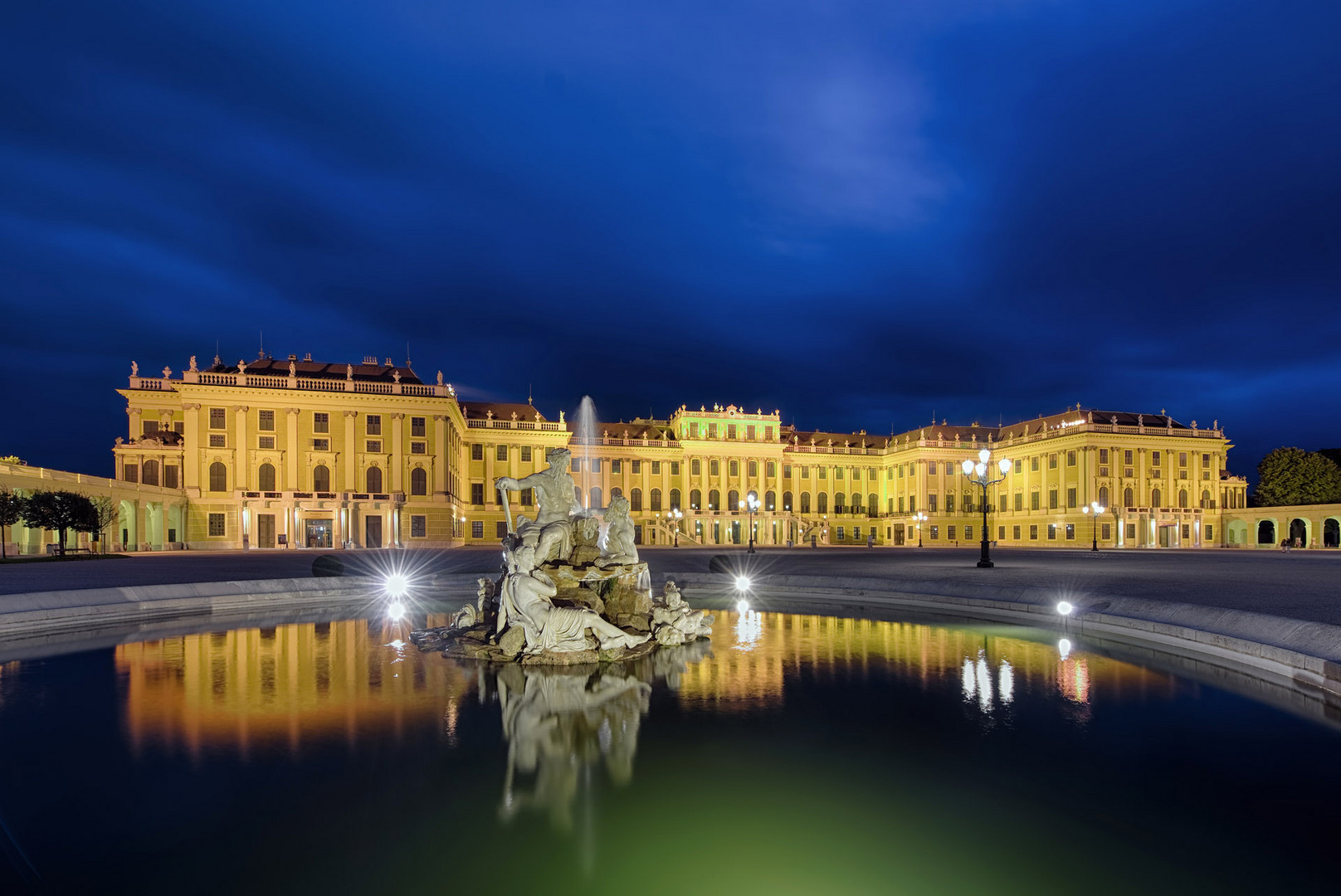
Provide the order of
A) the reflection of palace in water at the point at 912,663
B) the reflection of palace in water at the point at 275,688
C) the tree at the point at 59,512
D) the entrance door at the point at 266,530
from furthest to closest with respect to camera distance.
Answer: the entrance door at the point at 266,530 → the tree at the point at 59,512 → the reflection of palace in water at the point at 912,663 → the reflection of palace in water at the point at 275,688

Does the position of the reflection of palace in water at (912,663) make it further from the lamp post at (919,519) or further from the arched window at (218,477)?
the lamp post at (919,519)

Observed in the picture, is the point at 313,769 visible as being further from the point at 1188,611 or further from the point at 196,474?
the point at 196,474

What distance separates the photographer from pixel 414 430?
57562 millimetres

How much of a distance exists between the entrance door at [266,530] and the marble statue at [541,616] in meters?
49.3

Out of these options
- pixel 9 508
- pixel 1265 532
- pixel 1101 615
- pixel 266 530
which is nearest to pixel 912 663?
pixel 1101 615

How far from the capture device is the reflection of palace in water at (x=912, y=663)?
8484mm

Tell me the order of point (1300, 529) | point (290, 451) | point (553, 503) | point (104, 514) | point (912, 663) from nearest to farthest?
1. point (912, 663)
2. point (553, 503)
3. point (104, 514)
4. point (290, 451)
5. point (1300, 529)

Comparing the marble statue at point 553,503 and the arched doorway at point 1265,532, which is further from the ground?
the marble statue at point 553,503

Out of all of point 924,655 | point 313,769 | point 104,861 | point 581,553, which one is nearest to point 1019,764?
point 924,655

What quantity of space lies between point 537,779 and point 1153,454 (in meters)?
86.2

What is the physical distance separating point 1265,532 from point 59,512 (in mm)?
98171

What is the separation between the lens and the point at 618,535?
501 inches

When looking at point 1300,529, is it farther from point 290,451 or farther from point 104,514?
point 104,514

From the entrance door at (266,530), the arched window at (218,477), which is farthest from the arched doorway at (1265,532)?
the arched window at (218,477)
